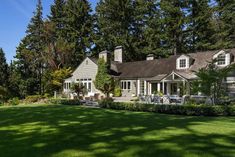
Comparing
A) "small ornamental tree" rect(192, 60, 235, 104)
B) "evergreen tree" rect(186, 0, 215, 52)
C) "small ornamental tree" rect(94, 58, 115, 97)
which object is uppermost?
"evergreen tree" rect(186, 0, 215, 52)

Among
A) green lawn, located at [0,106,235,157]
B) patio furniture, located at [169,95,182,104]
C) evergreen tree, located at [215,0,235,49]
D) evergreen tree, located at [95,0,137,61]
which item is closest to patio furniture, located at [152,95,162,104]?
patio furniture, located at [169,95,182,104]

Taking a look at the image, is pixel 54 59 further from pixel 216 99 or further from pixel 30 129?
pixel 30 129

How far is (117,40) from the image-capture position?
48.5 meters

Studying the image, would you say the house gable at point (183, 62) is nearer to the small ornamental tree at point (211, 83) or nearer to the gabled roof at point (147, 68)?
the gabled roof at point (147, 68)

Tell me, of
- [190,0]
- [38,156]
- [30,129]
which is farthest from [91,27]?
[38,156]

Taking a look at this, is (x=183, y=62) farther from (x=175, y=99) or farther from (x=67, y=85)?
(x=67, y=85)

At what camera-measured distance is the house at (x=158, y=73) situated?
29016 millimetres

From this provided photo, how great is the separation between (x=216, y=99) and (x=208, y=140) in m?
12.7

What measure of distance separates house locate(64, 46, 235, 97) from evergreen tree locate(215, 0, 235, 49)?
1200 centimetres

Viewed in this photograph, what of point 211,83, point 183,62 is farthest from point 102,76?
point 211,83

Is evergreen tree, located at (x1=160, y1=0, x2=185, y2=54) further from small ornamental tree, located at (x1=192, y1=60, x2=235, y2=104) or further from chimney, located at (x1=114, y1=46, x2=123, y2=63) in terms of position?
small ornamental tree, located at (x1=192, y1=60, x2=235, y2=104)

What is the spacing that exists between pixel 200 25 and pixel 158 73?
16157 mm

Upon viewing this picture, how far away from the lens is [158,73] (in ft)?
110

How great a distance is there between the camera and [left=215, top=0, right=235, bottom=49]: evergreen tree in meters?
42.6
